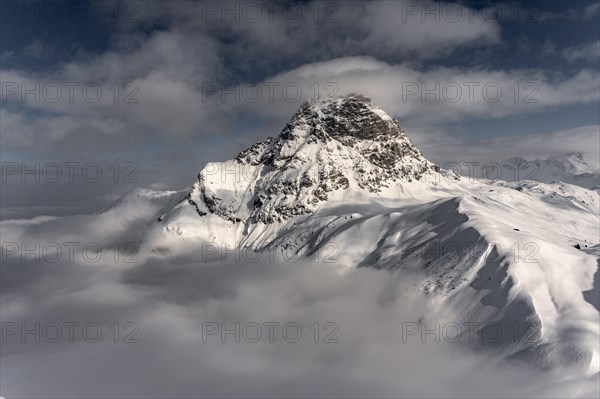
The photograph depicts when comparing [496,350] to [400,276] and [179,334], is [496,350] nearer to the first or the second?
[400,276]

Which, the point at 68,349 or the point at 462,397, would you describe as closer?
the point at 462,397

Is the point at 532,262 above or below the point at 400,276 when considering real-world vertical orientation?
above

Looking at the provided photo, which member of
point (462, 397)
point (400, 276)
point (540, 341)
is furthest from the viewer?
point (400, 276)

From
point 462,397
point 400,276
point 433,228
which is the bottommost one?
point 462,397

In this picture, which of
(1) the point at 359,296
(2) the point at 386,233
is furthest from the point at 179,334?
(2) the point at 386,233

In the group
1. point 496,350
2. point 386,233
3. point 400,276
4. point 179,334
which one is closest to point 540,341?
point 496,350

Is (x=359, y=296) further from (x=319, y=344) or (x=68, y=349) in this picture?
(x=68, y=349)

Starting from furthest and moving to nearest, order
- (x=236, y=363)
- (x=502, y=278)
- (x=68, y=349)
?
(x=68, y=349), (x=236, y=363), (x=502, y=278)

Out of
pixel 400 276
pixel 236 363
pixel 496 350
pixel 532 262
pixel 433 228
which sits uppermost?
pixel 433 228

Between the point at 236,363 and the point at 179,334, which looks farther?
the point at 179,334
